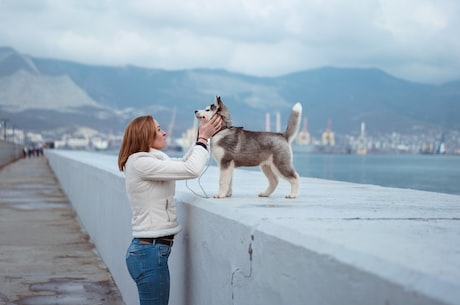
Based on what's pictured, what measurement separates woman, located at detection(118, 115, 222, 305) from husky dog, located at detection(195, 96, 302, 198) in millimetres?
151

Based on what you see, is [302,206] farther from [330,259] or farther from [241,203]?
[330,259]

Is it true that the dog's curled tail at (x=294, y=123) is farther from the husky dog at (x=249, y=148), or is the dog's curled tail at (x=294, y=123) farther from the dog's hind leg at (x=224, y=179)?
the dog's hind leg at (x=224, y=179)

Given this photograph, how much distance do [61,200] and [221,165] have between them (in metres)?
14.0

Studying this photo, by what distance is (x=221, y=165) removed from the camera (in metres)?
4.24

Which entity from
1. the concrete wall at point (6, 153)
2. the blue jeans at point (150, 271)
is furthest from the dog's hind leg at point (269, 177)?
the concrete wall at point (6, 153)

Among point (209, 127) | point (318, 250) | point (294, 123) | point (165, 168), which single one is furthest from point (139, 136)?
point (318, 250)

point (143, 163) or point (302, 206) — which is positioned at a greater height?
point (143, 163)

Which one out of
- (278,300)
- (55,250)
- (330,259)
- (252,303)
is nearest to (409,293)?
(330,259)

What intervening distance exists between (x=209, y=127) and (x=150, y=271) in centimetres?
94

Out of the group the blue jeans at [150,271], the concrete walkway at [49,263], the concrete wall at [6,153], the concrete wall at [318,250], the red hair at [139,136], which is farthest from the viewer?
the concrete wall at [6,153]

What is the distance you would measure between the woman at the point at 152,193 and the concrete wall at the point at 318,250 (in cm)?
18

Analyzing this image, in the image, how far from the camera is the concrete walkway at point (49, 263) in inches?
259

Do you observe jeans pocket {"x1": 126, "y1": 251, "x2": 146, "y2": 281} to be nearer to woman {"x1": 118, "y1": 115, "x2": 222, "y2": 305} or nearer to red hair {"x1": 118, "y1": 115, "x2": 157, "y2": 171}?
woman {"x1": 118, "y1": 115, "x2": 222, "y2": 305}

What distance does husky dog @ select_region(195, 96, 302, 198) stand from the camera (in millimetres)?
4203
